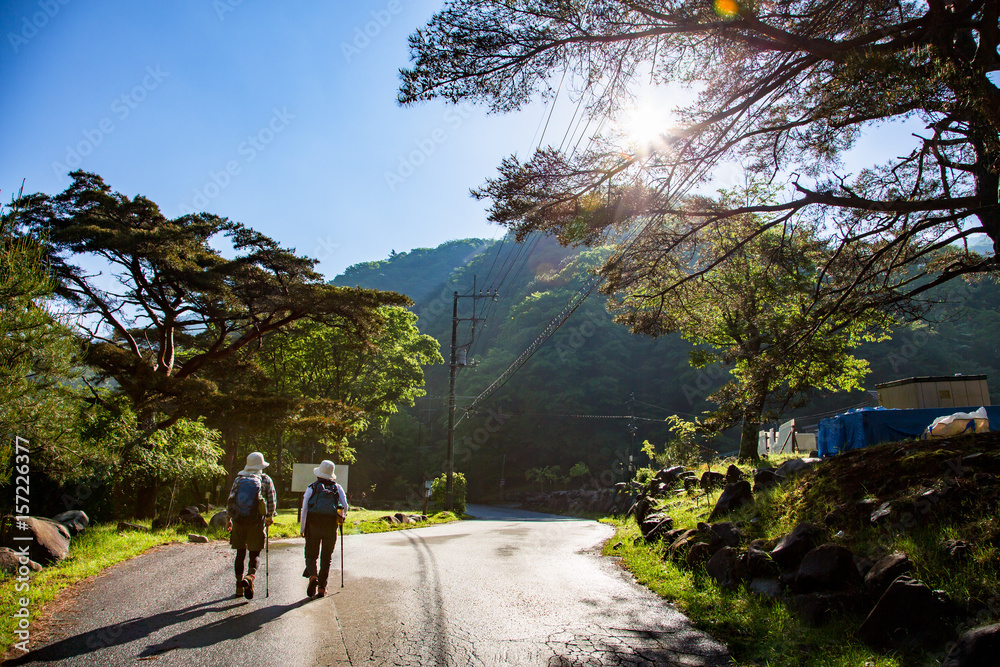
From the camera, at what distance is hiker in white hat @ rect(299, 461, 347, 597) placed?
6031mm

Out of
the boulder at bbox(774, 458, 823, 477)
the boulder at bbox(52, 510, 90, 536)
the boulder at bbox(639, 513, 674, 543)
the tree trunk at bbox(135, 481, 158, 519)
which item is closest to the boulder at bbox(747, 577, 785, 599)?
the boulder at bbox(774, 458, 823, 477)

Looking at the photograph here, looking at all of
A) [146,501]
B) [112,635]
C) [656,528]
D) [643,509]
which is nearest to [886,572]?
[656,528]

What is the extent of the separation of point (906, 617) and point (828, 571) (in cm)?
105

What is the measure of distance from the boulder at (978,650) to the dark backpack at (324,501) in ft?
18.4

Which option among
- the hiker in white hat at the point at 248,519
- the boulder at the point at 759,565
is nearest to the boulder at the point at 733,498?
the boulder at the point at 759,565

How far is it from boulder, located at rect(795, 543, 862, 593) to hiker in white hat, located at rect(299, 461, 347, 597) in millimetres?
4828

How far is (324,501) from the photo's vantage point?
6.41 m

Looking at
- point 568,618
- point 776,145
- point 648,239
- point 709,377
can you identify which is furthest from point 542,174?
point 709,377

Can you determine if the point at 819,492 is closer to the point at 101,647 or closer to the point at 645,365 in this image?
the point at 101,647

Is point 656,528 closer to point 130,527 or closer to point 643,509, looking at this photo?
point 643,509

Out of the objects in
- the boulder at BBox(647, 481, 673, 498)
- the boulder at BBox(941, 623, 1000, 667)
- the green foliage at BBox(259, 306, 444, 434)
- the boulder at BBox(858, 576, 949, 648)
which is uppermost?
the green foliage at BBox(259, 306, 444, 434)

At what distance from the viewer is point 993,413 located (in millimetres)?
12000

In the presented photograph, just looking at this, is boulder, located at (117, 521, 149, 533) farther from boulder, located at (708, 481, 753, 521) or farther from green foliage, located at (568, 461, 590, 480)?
green foliage, located at (568, 461, 590, 480)

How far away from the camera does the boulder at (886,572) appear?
4.52m
